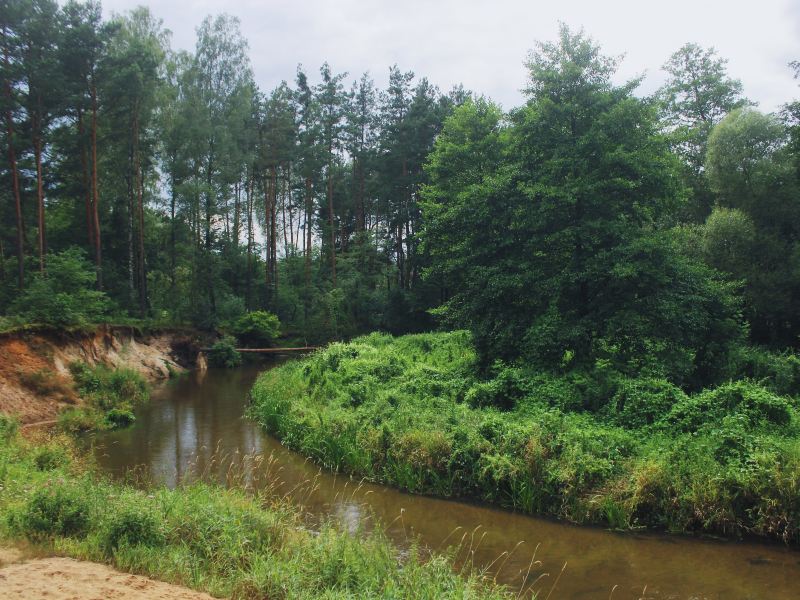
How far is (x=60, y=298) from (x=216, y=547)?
17688 mm

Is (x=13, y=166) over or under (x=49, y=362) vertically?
over

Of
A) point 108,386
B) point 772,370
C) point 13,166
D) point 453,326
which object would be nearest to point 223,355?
point 108,386

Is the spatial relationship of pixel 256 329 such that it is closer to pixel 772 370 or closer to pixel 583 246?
pixel 583 246

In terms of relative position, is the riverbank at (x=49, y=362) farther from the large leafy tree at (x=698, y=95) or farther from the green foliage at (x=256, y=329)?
the large leafy tree at (x=698, y=95)

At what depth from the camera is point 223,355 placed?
3375cm

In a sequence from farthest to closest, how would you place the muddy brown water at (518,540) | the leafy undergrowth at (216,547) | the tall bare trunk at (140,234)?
1. the tall bare trunk at (140,234)
2. the muddy brown water at (518,540)
3. the leafy undergrowth at (216,547)

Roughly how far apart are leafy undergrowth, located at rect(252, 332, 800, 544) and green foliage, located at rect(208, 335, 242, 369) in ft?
65.1

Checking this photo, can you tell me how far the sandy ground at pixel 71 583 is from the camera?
16.1 feet

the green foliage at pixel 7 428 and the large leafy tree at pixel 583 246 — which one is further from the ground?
the large leafy tree at pixel 583 246

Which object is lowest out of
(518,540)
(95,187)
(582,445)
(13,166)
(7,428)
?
(518,540)

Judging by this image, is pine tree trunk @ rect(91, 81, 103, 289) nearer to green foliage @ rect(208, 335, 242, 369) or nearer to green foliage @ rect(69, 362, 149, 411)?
green foliage @ rect(69, 362, 149, 411)

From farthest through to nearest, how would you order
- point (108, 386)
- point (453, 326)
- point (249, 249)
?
point (249, 249), point (453, 326), point (108, 386)

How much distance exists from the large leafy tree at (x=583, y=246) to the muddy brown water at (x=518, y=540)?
6.05 metres

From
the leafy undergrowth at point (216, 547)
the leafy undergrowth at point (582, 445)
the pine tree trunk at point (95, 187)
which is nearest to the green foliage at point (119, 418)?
the leafy undergrowth at point (582, 445)
